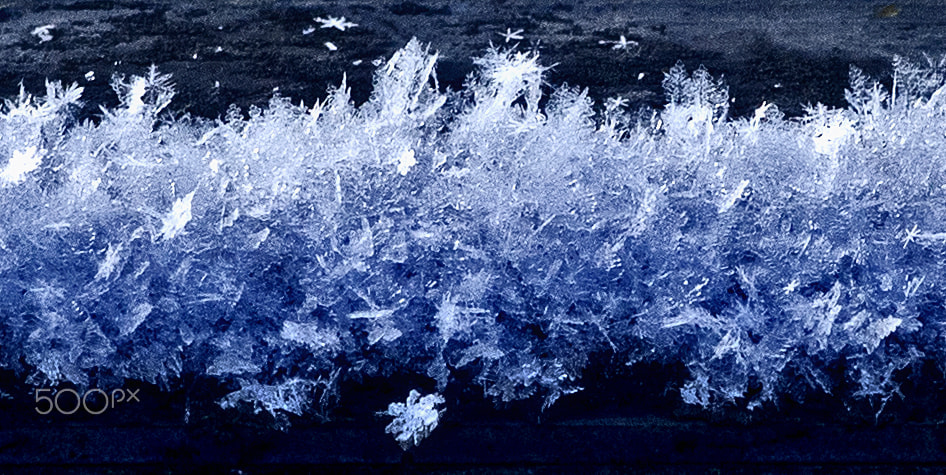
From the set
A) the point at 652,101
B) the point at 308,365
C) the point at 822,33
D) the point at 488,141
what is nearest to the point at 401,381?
the point at 308,365

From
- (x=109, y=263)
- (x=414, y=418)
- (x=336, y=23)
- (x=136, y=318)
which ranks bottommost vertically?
(x=414, y=418)

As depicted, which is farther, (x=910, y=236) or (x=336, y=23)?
(x=336, y=23)

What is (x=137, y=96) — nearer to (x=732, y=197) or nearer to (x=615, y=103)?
(x=615, y=103)

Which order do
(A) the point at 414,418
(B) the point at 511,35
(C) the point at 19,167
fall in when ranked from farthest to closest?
(B) the point at 511,35
(C) the point at 19,167
(A) the point at 414,418

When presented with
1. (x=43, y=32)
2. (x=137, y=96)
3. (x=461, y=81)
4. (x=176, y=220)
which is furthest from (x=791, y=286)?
(x=43, y=32)

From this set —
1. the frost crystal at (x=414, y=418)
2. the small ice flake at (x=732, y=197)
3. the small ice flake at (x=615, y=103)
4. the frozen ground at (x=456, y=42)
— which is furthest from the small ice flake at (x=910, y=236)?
the frost crystal at (x=414, y=418)

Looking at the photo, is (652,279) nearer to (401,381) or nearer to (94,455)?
(401,381)
